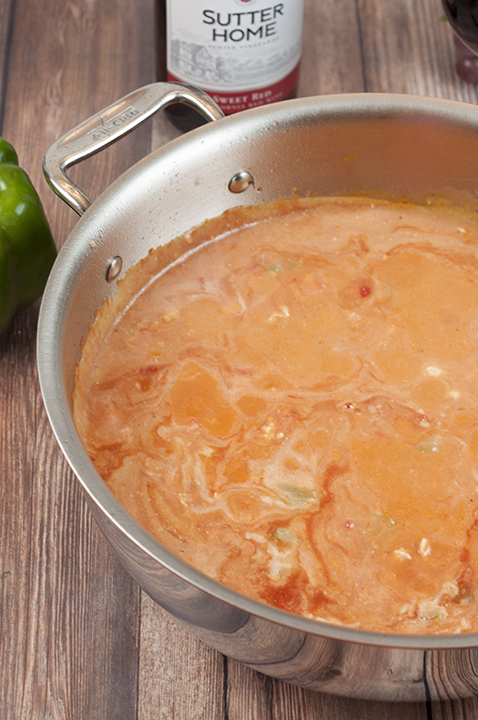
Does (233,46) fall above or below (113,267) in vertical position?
above

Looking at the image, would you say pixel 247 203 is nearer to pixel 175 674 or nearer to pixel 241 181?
pixel 241 181

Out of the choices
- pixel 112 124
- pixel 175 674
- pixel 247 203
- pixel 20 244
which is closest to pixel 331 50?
pixel 247 203

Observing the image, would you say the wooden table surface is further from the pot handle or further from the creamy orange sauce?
the pot handle

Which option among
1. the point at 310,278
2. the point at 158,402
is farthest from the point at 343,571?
the point at 310,278

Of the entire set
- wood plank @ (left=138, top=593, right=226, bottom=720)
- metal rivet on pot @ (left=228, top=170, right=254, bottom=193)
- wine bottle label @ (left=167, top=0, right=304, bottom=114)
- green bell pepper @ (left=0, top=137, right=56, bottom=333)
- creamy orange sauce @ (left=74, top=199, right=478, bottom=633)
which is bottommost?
wood plank @ (left=138, top=593, right=226, bottom=720)

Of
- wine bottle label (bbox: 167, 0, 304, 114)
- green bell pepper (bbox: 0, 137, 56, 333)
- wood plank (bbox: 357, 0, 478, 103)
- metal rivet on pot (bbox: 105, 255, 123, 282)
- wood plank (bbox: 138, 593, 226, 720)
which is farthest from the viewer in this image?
wood plank (bbox: 357, 0, 478, 103)

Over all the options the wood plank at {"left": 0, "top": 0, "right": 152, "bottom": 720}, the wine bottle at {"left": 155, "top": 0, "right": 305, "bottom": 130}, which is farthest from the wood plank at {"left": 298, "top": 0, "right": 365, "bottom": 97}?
the wood plank at {"left": 0, "top": 0, "right": 152, "bottom": 720}

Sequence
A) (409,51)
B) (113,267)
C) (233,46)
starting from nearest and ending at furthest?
(113,267)
(233,46)
(409,51)
